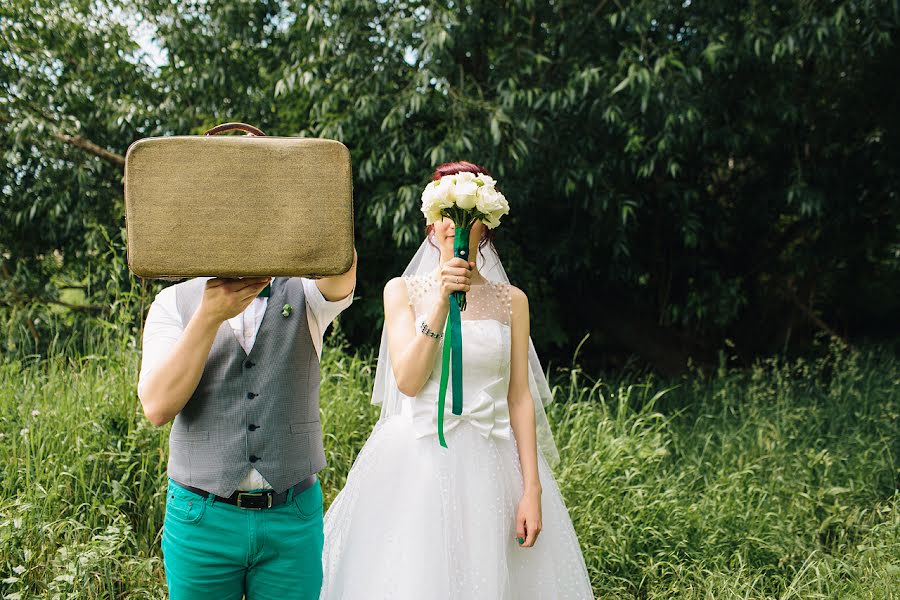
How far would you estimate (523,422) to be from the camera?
2357mm

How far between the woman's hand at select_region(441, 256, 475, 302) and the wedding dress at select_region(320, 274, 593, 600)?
0.65ft

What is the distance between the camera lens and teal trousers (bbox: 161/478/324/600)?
1.78m

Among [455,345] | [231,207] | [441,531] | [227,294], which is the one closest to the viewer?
[231,207]

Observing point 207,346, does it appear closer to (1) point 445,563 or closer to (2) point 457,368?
(2) point 457,368

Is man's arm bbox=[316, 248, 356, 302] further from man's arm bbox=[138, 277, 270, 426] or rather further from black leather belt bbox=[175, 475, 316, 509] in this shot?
black leather belt bbox=[175, 475, 316, 509]

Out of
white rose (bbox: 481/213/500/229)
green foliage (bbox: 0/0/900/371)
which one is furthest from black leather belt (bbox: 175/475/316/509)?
green foliage (bbox: 0/0/900/371)

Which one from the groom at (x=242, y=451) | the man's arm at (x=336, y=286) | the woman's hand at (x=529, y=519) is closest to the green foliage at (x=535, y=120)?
the groom at (x=242, y=451)

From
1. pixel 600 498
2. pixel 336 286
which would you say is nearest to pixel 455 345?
pixel 336 286

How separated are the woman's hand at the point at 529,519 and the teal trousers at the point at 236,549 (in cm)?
65

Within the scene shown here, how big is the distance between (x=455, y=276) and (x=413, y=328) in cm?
33

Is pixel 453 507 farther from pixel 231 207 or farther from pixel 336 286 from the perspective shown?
pixel 231 207

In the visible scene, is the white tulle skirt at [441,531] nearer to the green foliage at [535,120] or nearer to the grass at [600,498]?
the grass at [600,498]

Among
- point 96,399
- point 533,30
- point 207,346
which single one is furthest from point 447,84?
point 207,346

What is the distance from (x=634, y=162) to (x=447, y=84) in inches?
63.1
